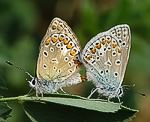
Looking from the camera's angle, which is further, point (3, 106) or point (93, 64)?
point (93, 64)

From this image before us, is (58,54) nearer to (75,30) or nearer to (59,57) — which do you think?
(59,57)

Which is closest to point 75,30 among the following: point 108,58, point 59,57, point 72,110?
point 108,58

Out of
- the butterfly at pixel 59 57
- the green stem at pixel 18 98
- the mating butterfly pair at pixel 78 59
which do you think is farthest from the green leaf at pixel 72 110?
the butterfly at pixel 59 57

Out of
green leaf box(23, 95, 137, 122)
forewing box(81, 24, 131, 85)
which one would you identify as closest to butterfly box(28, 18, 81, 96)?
forewing box(81, 24, 131, 85)

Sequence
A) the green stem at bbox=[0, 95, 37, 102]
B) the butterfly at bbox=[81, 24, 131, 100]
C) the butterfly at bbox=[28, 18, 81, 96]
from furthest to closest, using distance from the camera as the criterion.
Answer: the butterfly at bbox=[81, 24, 131, 100]
the butterfly at bbox=[28, 18, 81, 96]
the green stem at bbox=[0, 95, 37, 102]

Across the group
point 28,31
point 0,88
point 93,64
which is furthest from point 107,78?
point 28,31

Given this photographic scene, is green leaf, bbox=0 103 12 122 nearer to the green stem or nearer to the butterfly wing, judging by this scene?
the green stem

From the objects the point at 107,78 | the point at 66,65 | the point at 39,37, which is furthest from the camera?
the point at 39,37

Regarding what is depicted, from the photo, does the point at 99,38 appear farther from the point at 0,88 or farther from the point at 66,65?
the point at 0,88
